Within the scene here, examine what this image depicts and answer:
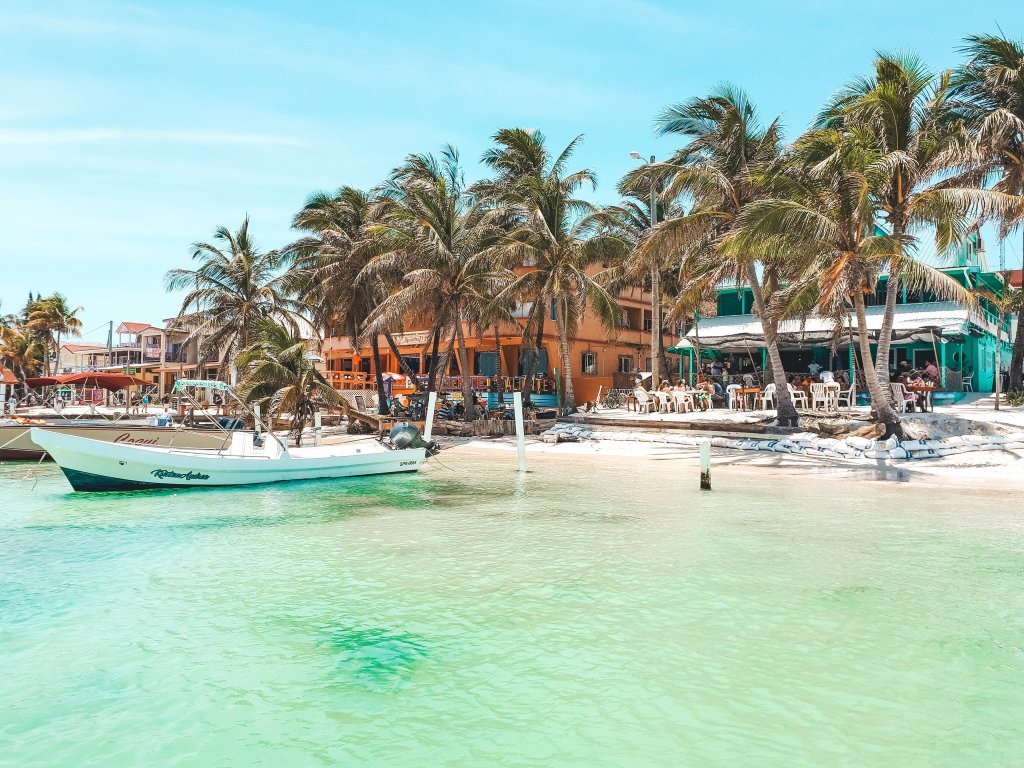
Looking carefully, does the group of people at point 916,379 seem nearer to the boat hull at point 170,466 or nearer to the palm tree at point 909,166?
the palm tree at point 909,166

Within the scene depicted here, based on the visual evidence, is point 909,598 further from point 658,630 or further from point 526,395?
point 526,395

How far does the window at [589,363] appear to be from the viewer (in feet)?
119

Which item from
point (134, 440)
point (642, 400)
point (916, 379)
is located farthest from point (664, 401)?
point (134, 440)

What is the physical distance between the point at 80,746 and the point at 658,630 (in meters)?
4.90

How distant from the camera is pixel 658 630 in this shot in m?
7.14

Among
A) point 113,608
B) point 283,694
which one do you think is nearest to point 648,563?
point 283,694

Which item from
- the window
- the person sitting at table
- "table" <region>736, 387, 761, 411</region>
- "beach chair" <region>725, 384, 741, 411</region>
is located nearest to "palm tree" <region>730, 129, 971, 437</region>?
"table" <region>736, 387, 761, 411</region>

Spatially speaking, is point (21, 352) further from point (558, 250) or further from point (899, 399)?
point (899, 399)

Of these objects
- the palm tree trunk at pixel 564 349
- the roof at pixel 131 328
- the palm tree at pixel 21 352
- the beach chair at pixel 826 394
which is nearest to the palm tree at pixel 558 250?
the palm tree trunk at pixel 564 349

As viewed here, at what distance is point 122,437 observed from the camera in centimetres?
1994

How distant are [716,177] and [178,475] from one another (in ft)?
51.6

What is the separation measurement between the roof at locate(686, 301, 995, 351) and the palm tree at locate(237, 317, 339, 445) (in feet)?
48.8

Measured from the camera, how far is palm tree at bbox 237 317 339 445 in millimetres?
22062

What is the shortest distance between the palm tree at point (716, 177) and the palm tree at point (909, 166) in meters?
2.90
